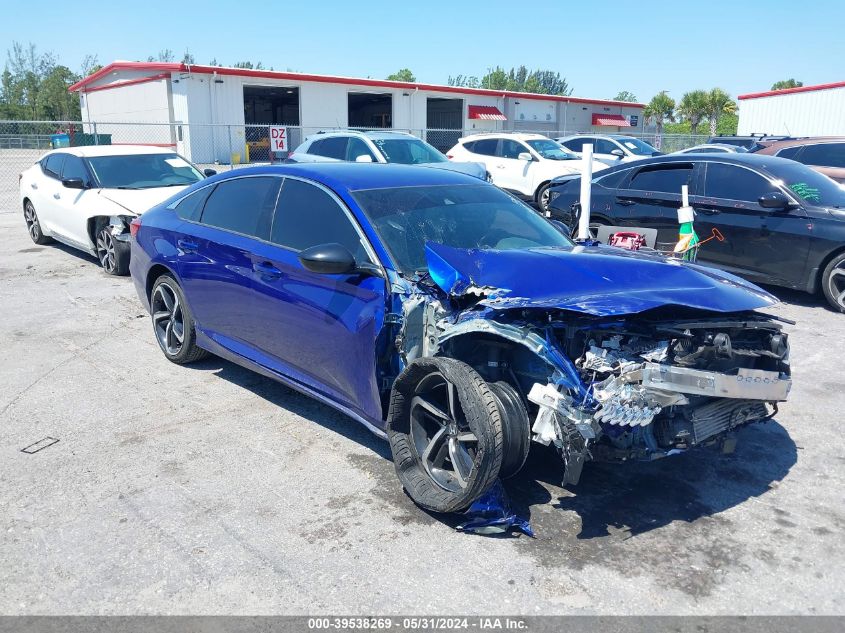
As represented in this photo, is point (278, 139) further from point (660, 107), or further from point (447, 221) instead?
point (660, 107)

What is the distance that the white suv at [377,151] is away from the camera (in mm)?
13703

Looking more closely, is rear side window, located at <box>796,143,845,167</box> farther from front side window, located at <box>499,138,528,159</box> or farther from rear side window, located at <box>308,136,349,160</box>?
rear side window, located at <box>308,136,349,160</box>

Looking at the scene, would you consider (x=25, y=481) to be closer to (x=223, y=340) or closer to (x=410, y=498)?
(x=223, y=340)

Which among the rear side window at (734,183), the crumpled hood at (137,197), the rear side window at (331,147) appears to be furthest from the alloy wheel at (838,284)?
the rear side window at (331,147)

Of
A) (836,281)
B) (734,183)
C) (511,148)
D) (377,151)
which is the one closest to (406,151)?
(377,151)

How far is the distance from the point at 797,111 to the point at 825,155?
25.4m

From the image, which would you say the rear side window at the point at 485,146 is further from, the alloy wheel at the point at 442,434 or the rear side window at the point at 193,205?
the alloy wheel at the point at 442,434

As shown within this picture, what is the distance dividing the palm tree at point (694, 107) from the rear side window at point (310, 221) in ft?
187

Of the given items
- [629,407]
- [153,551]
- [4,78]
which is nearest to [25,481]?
[153,551]

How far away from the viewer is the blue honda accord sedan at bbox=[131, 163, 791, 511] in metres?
3.40

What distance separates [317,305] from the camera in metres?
4.39

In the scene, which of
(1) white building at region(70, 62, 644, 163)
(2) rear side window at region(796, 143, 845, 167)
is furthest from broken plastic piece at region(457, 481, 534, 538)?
(1) white building at region(70, 62, 644, 163)

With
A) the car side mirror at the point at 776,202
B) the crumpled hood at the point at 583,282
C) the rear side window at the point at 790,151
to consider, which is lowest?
the crumpled hood at the point at 583,282

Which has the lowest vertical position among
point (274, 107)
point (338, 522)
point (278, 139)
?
point (338, 522)
